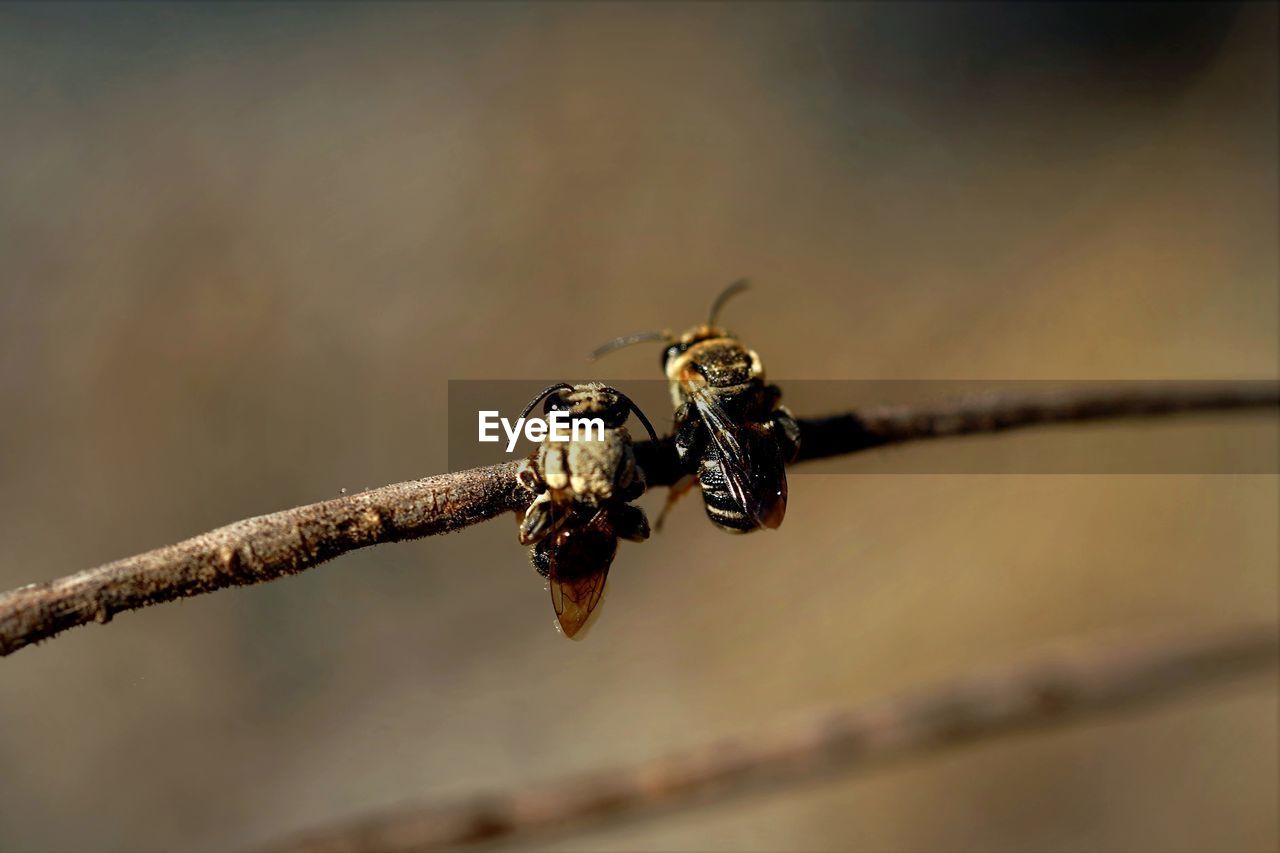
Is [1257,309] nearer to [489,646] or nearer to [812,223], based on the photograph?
[812,223]

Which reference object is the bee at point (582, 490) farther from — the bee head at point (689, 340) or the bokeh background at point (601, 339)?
the bokeh background at point (601, 339)

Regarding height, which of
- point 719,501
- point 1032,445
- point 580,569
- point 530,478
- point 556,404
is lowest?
point 1032,445

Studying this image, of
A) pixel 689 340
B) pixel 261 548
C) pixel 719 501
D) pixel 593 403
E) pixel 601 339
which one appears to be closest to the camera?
pixel 261 548

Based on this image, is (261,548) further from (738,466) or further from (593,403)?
(738,466)

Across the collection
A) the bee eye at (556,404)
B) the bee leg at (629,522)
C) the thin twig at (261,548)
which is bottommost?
the bee leg at (629,522)

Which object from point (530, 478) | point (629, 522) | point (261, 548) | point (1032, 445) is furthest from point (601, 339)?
point (261, 548)

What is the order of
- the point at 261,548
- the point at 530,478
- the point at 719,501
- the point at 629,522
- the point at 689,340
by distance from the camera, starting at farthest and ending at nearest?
the point at 689,340 < the point at 719,501 < the point at 629,522 < the point at 530,478 < the point at 261,548

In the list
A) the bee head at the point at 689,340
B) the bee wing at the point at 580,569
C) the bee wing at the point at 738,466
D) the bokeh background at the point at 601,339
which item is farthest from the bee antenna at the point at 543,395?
the bokeh background at the point at 601,339

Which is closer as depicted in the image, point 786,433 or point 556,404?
point 556,404
